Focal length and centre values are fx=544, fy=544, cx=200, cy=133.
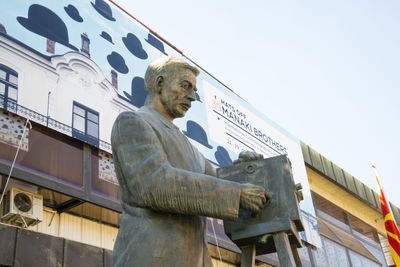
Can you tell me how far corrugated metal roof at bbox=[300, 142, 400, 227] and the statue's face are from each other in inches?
429

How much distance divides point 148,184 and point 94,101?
15.3 ft

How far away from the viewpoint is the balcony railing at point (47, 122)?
562cm

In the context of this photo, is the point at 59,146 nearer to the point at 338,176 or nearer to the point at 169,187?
the point at 169,187

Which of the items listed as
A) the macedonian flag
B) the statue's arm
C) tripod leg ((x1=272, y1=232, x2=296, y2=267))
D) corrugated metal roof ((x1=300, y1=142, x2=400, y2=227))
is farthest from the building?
corrugated metal roof ((x1=300, y1=142, x2=400, y2=227))

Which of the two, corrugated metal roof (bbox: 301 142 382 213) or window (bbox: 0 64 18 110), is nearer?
window (bbox: 0 64 18 110)

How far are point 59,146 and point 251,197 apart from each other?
14.6 ft

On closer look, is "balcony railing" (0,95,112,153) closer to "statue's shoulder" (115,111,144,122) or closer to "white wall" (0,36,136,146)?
"white wall" (0,36,136,146)

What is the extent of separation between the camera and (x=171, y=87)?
2762mm

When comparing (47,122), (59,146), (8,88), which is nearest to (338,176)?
(59,146)

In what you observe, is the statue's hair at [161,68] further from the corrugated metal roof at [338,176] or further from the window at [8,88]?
the corrugated metal roof at [338,176]

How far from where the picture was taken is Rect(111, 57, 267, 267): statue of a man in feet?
7.39

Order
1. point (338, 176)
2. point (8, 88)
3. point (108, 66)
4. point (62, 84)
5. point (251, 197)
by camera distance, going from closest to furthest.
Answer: point (251, 197) < point (8, 88) < point (62, 84) < point (108, 66) < point (338, 176)

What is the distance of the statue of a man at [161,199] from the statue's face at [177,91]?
207 mm

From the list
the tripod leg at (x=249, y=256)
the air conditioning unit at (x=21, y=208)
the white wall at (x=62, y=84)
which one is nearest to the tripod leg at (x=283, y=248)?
the tripod leg at (x=249, y=256)
